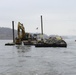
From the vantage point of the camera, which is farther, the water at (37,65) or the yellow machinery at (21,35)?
the yellow machinery at (21,35)

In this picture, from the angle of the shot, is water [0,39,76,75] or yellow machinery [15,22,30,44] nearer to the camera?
water [0,39,76,75]

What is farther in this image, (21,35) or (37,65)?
(21,35)

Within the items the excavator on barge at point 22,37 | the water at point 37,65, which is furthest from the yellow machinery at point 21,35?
the water at point 37,65

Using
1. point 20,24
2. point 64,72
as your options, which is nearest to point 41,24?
point 20,24

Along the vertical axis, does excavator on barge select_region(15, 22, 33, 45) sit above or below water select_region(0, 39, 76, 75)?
above

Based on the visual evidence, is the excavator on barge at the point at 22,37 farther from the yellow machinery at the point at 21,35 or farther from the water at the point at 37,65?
the water at the point at 37,65

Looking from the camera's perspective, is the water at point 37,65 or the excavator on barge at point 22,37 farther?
the excavator on barge at point 22,37

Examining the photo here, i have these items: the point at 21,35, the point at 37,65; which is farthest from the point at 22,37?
the point at 37,65

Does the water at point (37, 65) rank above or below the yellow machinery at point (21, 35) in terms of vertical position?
below

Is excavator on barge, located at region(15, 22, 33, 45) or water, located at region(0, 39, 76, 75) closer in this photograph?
water, located at region(0, 39, 76, 75)

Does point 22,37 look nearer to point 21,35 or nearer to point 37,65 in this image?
point 21,35

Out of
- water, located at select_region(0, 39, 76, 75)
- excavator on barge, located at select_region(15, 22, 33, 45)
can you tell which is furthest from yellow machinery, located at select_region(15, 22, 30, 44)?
water, located at select_region(0, 39, 76, 75)

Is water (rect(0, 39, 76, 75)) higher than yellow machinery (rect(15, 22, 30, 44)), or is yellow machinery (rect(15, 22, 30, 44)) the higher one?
yellow machinery (rect(15, 22, 30, 44))

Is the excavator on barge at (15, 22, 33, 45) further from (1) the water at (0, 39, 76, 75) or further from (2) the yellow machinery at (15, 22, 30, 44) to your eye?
(1) the water at (0, 39, 76, 75)
